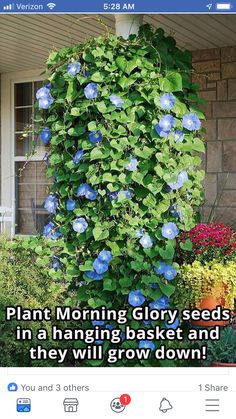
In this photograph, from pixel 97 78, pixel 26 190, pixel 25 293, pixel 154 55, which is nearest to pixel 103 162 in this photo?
pixel 97 78

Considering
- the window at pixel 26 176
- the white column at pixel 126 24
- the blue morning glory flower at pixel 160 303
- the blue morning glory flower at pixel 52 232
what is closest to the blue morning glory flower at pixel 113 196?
the blue morning glory flower at pixel 52 232

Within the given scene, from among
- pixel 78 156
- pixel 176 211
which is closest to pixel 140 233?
pixel 176 211

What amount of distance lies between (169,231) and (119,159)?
25 cm

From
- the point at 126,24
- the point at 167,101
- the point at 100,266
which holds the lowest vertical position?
the point at 100,266

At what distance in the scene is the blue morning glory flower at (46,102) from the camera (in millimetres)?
1714

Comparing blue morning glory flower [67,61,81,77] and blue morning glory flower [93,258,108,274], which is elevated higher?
blue morning glory flower [67,61,81,77]

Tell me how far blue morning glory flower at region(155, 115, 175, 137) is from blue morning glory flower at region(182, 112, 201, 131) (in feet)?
0.20

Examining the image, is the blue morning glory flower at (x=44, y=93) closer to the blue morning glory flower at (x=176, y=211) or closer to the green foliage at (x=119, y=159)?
the green foliage at (x=119, y=159)

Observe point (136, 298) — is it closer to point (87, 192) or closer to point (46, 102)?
point (87, 192)

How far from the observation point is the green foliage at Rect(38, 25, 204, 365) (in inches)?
64.2

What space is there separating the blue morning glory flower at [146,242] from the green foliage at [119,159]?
2 centimetres

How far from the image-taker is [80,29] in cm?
366
